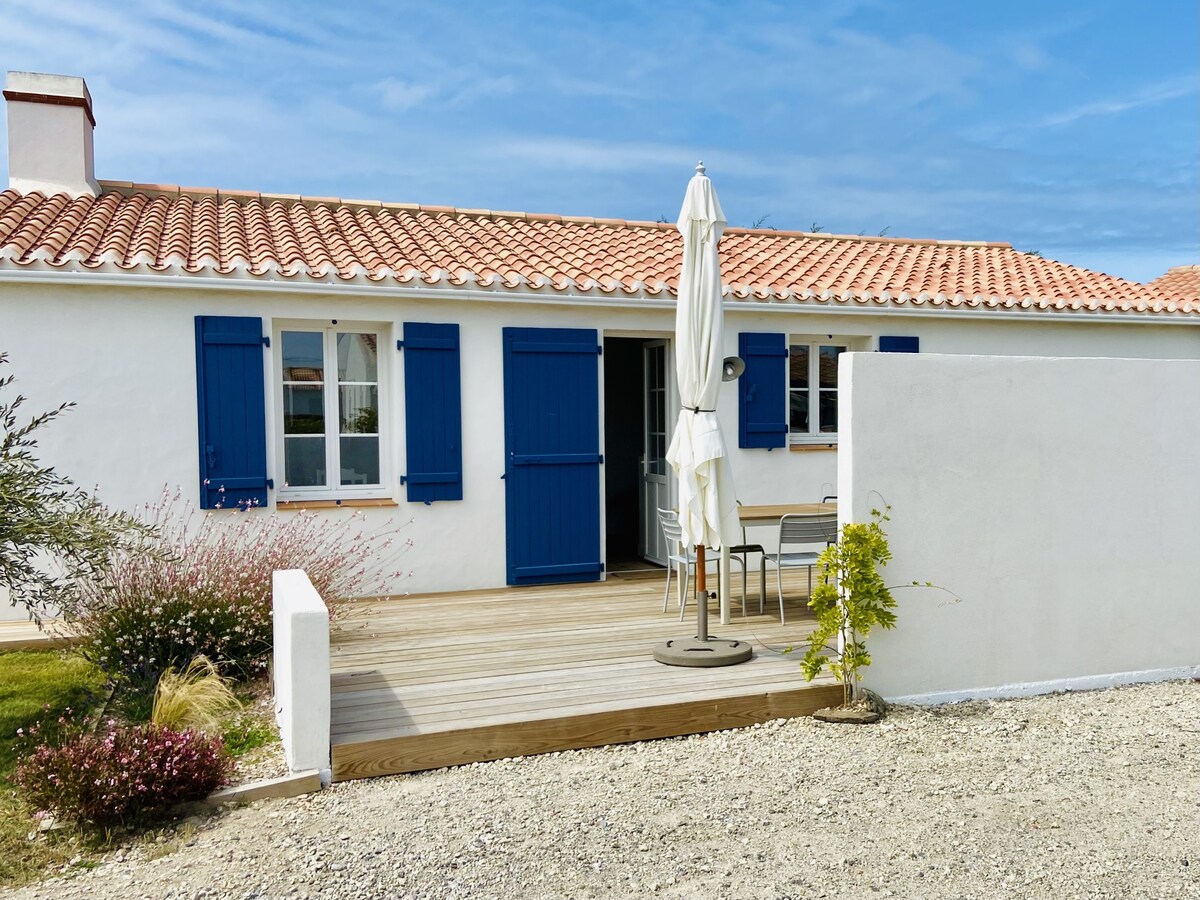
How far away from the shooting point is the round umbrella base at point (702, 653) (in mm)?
5789

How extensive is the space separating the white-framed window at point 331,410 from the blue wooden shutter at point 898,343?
5.06 meters

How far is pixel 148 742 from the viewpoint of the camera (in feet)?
13.7

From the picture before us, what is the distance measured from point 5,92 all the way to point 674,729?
928cm

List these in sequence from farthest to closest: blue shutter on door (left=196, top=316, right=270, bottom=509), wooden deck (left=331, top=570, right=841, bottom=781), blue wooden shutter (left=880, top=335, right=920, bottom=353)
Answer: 1. blue wooden shutter (left=880, top=335, right=920, bottom=353)
2. blue shutter on door (left=196, top=316, right=270, bottom=509)
3. wooden deck (left=331, top=570, right=841, bottom=781)

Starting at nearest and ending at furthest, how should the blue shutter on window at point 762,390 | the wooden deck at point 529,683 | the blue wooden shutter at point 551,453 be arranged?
the wooden deck at point 529,683
the blue wooden shutter at point 551,453
the blue shutter on window at point 762,390

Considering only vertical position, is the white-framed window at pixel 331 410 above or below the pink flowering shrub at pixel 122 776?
above

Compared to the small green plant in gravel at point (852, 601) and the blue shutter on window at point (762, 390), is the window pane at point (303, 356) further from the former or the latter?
the small green plant in gravel at point (852, 601)

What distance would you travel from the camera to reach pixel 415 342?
8.04 m

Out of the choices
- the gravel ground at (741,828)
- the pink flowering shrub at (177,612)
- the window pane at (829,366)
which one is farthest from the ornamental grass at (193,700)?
the window pane at (829,366)

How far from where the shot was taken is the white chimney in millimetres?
9383

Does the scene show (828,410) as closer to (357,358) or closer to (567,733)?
(357,358)

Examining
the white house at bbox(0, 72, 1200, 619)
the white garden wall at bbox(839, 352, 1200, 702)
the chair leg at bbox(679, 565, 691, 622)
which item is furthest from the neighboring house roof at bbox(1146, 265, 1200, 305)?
the chair leg at bbox(679, 565, 691, 622)

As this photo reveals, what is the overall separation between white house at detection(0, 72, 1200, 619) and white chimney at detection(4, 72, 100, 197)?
2 cm

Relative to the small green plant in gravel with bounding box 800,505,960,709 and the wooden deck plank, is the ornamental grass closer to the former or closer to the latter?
the wooden deck plank
